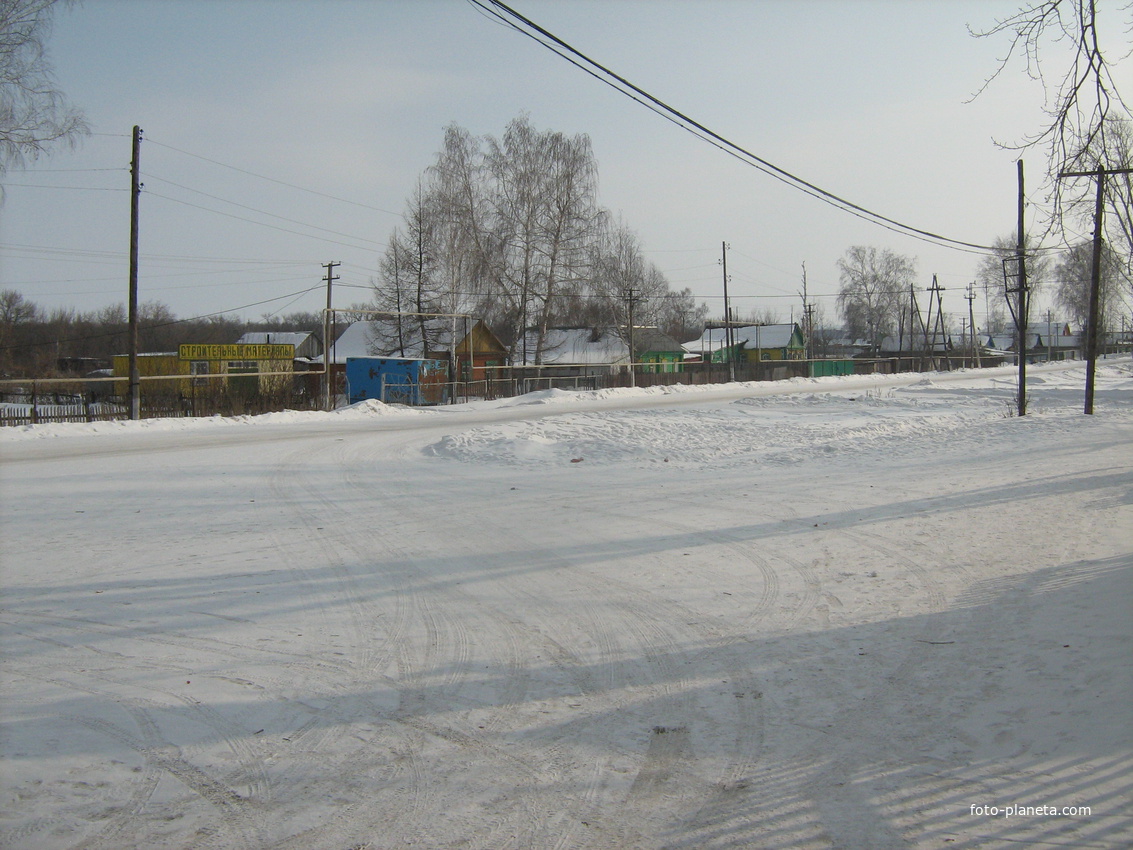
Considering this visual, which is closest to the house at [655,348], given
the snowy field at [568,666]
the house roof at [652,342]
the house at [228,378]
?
the house roof at [652,342]

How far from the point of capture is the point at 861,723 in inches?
158

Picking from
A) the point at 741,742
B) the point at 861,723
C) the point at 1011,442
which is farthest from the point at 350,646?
Result: the point at 1011,442

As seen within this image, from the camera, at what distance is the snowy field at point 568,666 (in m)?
3.24

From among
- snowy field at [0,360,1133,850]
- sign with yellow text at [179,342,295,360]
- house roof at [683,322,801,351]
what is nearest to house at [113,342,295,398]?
sign with yellow text at [179,342,295,360]

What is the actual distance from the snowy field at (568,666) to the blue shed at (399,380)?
1048 inches

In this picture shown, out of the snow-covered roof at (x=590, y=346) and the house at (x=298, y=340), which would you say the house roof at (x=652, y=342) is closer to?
the snow-covered roof at (x=590, y=346)

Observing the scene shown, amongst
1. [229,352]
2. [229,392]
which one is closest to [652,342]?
[229,352]

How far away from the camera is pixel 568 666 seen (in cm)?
482

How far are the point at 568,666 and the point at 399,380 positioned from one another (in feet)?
114

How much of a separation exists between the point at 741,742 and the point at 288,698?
245 centimetres

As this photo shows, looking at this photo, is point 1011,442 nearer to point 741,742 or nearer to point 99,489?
point 741,742

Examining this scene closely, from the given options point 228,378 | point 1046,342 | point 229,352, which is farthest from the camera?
point 1046,342

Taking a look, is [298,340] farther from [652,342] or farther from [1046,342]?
[1046,342]

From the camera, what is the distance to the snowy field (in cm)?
324
